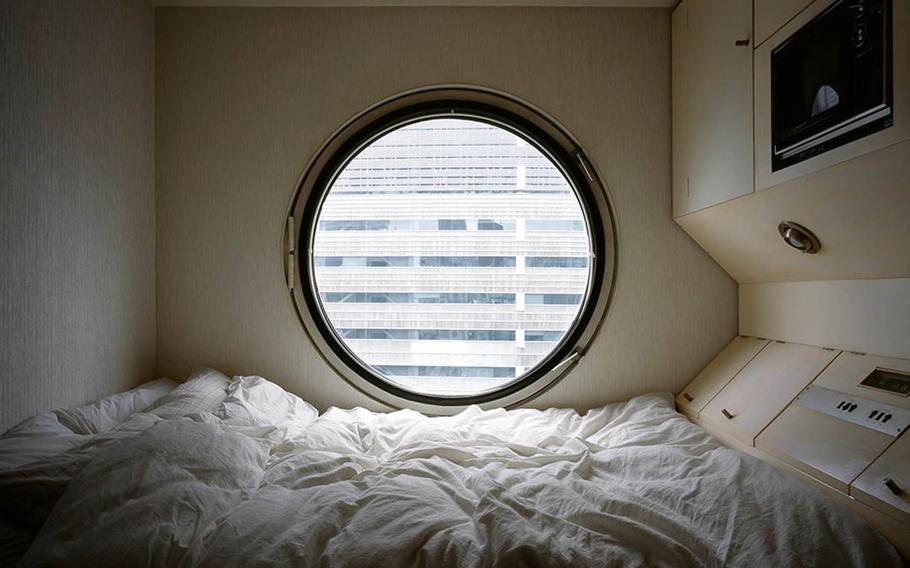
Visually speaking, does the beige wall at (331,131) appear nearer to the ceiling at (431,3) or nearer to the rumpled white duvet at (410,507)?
the ceiling at (431,3)

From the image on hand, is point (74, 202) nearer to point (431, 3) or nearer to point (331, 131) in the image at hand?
point (331, 131)

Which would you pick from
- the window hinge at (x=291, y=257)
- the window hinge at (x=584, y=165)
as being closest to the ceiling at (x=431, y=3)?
the window hinge at (x=584, y=165)

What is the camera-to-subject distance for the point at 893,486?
1133 mm

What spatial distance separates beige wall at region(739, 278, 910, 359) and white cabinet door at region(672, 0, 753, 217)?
1.52ft

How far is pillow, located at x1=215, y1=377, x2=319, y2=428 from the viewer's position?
179cm

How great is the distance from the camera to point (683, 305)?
2.29 metres

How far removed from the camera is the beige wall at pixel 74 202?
1561 mm

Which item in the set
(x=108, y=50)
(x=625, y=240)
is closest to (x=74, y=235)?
(x=108, y=50)

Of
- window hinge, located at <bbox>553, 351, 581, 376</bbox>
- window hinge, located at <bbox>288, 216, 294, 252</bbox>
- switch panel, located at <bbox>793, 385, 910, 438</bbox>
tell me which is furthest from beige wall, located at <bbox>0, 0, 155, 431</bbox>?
switch panel, located at <bbox>793, 385, 910, 438</bbox>

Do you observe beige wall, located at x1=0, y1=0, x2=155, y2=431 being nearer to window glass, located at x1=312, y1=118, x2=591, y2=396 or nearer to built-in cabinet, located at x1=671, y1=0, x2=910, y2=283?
window glass, located at x1=312, y1=118, x2=591, y2=396

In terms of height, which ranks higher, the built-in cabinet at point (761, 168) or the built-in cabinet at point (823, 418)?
the built-in cabinet at point (761, 168)

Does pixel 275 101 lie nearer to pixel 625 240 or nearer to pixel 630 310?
pixel 625 240

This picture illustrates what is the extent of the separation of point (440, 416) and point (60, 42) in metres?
2.08

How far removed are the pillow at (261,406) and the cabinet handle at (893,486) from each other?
5.84 feet
